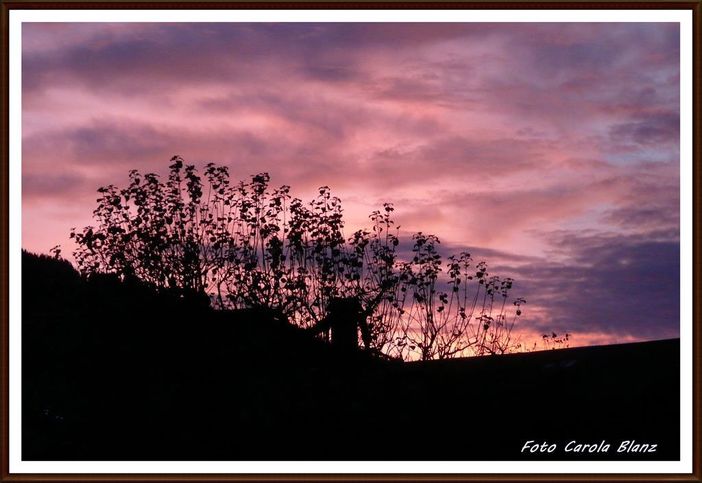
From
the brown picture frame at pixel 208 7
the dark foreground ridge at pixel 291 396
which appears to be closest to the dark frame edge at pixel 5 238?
the brown picture frame at pixel 208 7

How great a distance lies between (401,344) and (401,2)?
17.6 ft

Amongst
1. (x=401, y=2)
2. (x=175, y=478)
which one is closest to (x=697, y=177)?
(x=401, y=2)

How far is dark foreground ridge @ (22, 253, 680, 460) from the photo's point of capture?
4.24m

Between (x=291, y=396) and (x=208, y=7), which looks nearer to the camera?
(x=291, y=396)

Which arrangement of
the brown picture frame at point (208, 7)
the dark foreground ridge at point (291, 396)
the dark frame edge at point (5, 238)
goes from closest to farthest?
the dark foreground ridge at point (291, 396)
the brown picture frame at point (208, 7)
the dark frame edge at point (5, 238)

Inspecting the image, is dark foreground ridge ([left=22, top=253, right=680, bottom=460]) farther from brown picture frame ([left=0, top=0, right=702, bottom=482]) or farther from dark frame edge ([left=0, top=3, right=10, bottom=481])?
dark frame edge ([left=0, top=3, right=10, bottom=481])

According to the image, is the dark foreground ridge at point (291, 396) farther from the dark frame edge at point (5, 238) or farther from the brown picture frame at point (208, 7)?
the dark frame edge at point (5, 238)

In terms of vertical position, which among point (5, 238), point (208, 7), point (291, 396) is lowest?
point (291, 396)

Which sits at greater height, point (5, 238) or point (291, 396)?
point (5, 238)

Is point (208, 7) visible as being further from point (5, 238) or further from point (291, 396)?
point (291, 396)

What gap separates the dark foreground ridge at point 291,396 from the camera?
4.24 metres

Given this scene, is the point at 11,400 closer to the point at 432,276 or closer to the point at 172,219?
the point at 172,219

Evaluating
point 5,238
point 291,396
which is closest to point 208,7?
point 5,238

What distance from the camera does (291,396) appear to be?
5.51 metres
